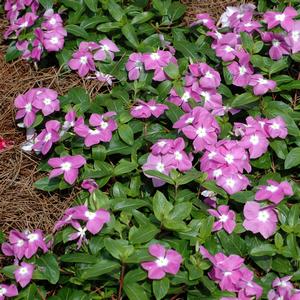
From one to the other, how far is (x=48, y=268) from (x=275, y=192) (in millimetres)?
807

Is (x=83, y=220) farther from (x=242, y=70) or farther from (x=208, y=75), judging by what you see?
(x=242, y=70)

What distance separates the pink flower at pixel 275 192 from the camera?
2215 mm

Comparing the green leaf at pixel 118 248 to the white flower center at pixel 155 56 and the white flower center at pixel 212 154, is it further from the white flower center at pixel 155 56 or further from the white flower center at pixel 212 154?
the white flower center at pixel 155 56

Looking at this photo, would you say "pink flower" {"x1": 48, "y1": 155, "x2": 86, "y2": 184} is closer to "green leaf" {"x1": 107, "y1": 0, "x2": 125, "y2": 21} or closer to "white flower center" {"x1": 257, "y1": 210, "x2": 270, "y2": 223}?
"white flower center" {"x1": 257, "y1": 210, "x2": 270, "y2": 223}

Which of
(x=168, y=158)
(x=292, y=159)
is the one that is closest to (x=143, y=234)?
(x=168, y=158)

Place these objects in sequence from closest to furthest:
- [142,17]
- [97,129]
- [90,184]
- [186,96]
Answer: [90,184], [97,129], [186,96], [142,17]

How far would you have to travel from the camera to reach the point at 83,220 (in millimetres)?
2195

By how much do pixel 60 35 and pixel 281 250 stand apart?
138 centimetres

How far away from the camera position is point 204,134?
2.38m

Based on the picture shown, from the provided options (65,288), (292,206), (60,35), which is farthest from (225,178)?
(60,35)

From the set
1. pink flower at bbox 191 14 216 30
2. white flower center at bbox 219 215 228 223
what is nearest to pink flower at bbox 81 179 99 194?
white flower center at bbox 219 215 228 223

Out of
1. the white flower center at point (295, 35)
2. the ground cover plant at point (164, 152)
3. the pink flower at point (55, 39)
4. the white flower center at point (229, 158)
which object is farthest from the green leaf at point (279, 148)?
the pink flower at point (55, 39)

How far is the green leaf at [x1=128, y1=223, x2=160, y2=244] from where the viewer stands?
82.7 inches

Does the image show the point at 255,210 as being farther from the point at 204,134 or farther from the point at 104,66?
the point at 104,66
